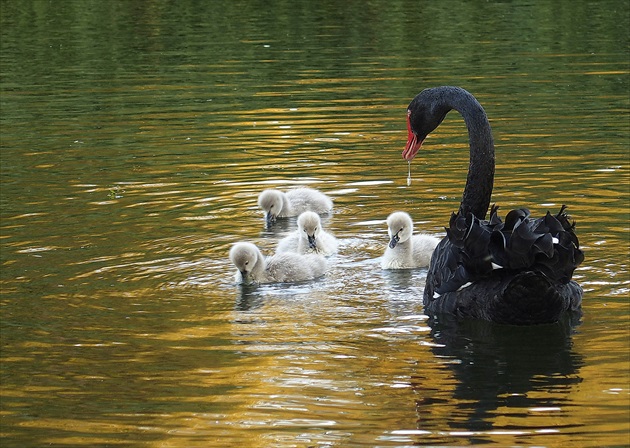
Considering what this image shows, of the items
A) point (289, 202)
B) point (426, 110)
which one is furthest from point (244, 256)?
point (289, 202)

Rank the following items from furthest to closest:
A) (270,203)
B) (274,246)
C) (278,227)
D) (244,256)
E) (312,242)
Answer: (278,227), (270,203), (274,246), (312,242), (244,256)

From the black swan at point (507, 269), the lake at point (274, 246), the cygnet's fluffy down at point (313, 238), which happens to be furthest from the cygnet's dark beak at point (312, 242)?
the black swan at point (507, 269)

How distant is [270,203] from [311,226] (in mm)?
1161

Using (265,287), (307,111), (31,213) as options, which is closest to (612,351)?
(265,287)

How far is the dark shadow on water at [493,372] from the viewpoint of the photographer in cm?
527

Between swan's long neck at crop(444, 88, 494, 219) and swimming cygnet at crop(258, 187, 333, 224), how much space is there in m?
2.07

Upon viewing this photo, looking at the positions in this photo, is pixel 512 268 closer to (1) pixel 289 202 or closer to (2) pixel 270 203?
(2) pixel 270 203

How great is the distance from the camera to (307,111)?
13.3 metres

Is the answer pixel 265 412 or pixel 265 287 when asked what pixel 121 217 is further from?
pixel 265 412

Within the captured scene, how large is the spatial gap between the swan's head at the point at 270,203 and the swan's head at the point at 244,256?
1651mm

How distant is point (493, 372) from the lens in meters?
5.86

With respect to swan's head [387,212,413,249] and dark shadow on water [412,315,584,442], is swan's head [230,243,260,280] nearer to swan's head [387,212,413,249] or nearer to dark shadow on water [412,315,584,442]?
swan's head [387,212,413,249]

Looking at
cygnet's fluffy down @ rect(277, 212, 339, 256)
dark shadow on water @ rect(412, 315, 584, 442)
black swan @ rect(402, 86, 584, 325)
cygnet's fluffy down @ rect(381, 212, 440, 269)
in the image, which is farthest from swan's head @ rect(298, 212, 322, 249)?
dark shadow on water @ rect(412, 315, 584, 442)

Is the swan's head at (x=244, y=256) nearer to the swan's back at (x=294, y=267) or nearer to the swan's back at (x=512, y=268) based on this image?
the swan's back at (x=294, y=267)
